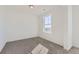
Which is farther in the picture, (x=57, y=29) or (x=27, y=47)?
(x=57, y=29)

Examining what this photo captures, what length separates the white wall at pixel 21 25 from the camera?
8.63 feet

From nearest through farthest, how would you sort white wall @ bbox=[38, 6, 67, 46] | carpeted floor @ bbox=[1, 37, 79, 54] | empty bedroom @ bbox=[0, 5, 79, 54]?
1. carpeted floor @ bbox=[1, 37, 79, 54]
2. empty bedroom @ bbox=[0, 5, 79, 54]
3. white wall @ bbox=[38, 6, 67, 46]

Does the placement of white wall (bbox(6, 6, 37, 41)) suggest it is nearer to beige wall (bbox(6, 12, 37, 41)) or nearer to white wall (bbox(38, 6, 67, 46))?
beige wall (bbox(6, 12, 37, 41))

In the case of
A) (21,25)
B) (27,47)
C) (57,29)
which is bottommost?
(27,47)

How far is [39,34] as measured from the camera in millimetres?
2611

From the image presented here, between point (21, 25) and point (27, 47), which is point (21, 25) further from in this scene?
point (27, 47)

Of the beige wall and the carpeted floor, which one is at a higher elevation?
the beige wall

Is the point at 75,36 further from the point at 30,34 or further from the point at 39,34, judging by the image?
the point at 30,34

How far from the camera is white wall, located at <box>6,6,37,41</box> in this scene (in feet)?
8.63

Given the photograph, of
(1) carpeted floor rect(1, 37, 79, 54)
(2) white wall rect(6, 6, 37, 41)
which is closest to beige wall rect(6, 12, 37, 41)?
(2) white wall rect(6, 6, 37, 41)

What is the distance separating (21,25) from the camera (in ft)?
9.30

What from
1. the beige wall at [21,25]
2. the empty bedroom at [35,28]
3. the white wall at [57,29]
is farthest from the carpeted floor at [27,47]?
the white wall at [57,29]

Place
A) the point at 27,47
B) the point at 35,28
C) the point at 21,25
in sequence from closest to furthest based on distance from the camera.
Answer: the point at 27,47
the point at 35,28
the point at 21,25

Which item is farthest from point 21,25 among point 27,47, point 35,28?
point 27,47
